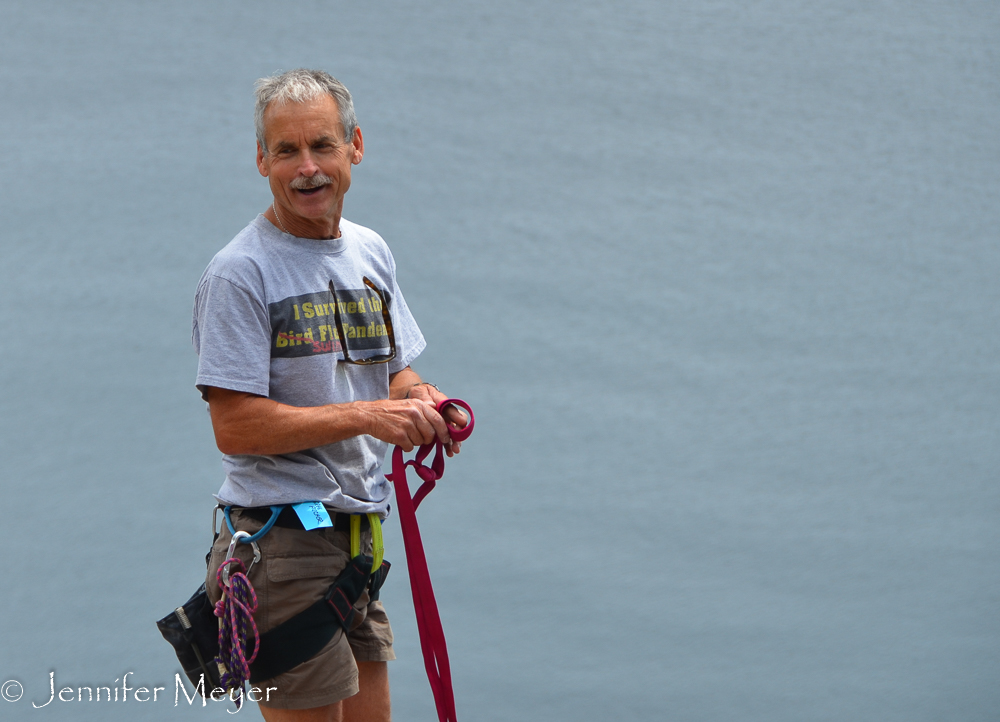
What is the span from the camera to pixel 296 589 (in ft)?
4.95

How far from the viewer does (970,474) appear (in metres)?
2.87

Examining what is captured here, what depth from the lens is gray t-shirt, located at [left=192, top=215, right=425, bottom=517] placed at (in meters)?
1.42

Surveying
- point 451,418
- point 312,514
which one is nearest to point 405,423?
point 451,418

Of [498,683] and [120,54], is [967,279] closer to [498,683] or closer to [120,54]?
[498,683]

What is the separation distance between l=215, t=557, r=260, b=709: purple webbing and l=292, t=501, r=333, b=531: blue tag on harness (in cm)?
11

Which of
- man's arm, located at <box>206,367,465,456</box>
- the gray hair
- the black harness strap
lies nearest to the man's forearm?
man's arm, located at <box>206,367,465,456</box>

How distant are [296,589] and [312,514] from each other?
0.37ft

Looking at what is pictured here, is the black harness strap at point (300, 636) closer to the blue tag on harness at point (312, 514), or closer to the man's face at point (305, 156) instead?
the blue tag on harness at point (312, 514)

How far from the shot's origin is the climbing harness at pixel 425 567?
1.52 meters

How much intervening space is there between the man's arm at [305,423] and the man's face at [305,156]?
0.90ft

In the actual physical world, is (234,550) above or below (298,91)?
below

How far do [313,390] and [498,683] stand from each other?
4.83 ft

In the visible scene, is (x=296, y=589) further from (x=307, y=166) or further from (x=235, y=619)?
(x=307, y=166)
